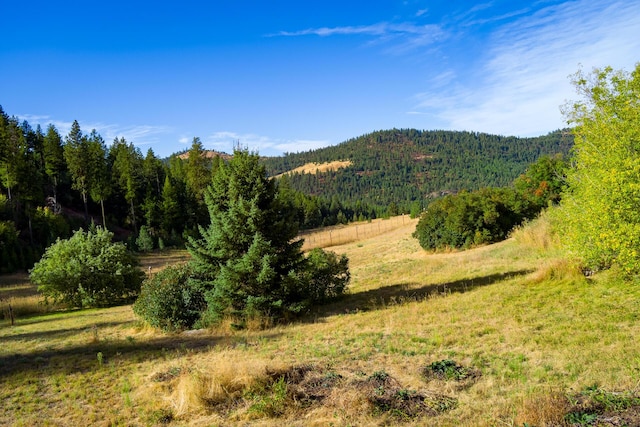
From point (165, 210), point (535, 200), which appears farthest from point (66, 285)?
point (165, 210)

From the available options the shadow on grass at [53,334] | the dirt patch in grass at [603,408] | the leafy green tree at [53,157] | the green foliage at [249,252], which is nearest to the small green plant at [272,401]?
the dirt patch in grass at [603,408]

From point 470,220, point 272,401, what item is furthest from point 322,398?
point 470,220

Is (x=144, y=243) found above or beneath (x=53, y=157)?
beneath

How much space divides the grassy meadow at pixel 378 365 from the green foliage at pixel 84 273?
778cm

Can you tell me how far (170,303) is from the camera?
15.6 m

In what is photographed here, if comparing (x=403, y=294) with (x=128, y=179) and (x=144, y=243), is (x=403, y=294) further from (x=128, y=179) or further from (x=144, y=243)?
(x=128, y=179)

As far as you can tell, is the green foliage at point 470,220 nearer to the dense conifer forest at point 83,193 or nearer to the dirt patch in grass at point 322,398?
the dense conifer forest at point 83,193

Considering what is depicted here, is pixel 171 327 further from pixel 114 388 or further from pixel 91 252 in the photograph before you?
pixel 91 252

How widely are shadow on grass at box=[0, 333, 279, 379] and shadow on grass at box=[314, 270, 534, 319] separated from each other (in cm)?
429

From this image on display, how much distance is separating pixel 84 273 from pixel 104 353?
14.3 metres

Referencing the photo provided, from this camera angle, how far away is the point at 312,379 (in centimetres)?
804

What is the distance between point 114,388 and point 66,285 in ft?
62.3

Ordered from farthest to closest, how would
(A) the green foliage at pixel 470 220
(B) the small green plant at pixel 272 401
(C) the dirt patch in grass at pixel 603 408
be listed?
1. (A) the green foliage at pixel 470 220
2. (B) the small green plant at pixel 272 401
3. (C) the dirt patch in grass at pixel 603 408

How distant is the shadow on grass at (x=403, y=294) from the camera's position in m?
16.1
